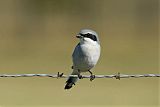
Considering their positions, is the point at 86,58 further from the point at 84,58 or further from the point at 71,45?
the point at 71,45

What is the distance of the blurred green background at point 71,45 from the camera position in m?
14.2

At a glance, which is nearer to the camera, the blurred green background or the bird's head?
the bird's head

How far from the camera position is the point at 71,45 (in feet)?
64.0

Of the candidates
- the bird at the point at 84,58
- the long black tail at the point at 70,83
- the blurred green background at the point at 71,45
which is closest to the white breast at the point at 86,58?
the bird at the point at 84,58

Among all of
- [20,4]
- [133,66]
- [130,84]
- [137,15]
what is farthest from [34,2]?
[130,84]

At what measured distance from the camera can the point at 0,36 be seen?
21281 millimetres

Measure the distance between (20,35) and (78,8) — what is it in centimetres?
328

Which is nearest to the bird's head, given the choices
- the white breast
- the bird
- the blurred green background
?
the bird

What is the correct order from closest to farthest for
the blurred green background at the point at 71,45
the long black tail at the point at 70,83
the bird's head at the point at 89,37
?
the long black tail at the point at 70,83
the bird's head at the point at 89,37
the blurred green background at the point at 71,45

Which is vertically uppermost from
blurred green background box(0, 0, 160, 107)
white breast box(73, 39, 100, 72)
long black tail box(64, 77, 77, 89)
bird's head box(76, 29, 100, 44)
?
blurred green background box(0, 0, 160, 107)

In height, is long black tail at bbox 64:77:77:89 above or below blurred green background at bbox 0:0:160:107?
below

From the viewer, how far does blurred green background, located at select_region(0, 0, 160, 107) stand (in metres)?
14.2

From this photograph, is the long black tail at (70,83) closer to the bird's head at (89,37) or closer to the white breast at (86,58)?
the white breast at (86,58)

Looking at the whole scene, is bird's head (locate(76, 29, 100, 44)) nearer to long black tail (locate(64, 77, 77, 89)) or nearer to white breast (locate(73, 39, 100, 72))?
white breast (locate(73, 39, 100, 72))
